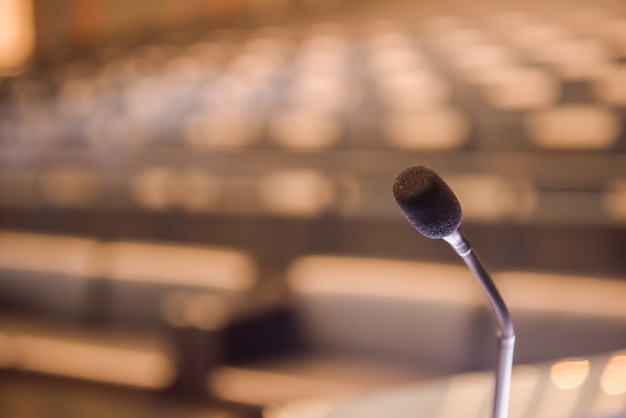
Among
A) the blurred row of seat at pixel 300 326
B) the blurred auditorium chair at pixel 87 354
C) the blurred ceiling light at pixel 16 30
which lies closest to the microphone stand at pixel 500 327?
the blurred row of seat at pixel 300 326

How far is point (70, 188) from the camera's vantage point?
1.07 metres

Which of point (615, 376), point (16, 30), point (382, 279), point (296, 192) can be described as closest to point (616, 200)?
point (382, 279)

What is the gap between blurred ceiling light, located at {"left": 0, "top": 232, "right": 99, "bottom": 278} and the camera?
967 mm

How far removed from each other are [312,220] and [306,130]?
19 cm

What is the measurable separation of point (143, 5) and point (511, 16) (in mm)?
1303

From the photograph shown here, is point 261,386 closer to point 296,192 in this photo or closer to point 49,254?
point 296,192

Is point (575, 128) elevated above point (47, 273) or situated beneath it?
situated beneath

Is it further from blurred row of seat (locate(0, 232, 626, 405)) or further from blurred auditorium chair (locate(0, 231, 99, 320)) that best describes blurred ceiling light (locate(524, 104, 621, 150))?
blurred auditorium chair (locate(0, 231, 99, 320))

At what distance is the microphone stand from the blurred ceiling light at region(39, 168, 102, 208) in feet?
2.96

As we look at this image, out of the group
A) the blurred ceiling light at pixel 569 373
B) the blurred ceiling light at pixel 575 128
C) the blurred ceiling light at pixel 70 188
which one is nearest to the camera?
the blurred ceiling light at pixel 569 373

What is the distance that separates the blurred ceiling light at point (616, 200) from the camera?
0.69 metres

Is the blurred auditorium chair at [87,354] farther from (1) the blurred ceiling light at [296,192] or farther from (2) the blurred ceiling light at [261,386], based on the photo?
(1) the blurred ceiling light at [296,192]

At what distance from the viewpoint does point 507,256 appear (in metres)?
0.72

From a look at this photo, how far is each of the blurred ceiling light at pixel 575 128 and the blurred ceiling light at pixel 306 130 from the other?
0.25 meters
